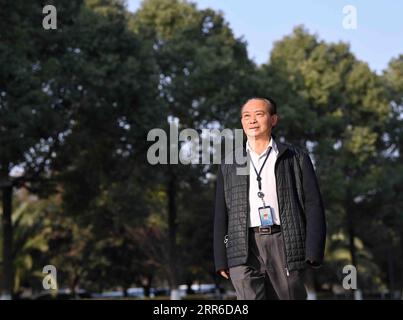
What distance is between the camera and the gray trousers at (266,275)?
5.36 m

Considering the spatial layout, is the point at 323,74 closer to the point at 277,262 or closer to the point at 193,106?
the point at 193,106

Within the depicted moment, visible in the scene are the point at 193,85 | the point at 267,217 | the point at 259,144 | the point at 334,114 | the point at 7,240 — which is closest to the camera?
the point at 267,217

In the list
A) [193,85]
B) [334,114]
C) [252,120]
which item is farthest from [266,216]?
[334,114]

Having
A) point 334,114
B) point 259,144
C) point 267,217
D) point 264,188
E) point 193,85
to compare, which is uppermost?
point 334,114

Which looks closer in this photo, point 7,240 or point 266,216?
point 266,216

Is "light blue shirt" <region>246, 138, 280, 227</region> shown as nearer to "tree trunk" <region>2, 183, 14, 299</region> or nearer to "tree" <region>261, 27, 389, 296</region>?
"tree trunk" <region>2, 183, 14, 299</region>

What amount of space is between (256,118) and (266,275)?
104 centimetres

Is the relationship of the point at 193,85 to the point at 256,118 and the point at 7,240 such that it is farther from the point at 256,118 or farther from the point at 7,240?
the point at 256,118

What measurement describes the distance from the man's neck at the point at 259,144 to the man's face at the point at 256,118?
0.04m

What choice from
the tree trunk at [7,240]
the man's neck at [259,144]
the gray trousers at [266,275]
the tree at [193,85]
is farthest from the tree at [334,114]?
the gray trousers at [266,275]

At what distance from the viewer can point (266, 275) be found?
215 inches

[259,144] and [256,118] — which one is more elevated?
[256,118]

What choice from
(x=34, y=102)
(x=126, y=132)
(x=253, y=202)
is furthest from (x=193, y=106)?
(x=253, y=202)

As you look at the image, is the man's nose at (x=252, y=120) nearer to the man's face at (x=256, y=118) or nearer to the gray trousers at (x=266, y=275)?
the man's face at (x=256, y=118)
